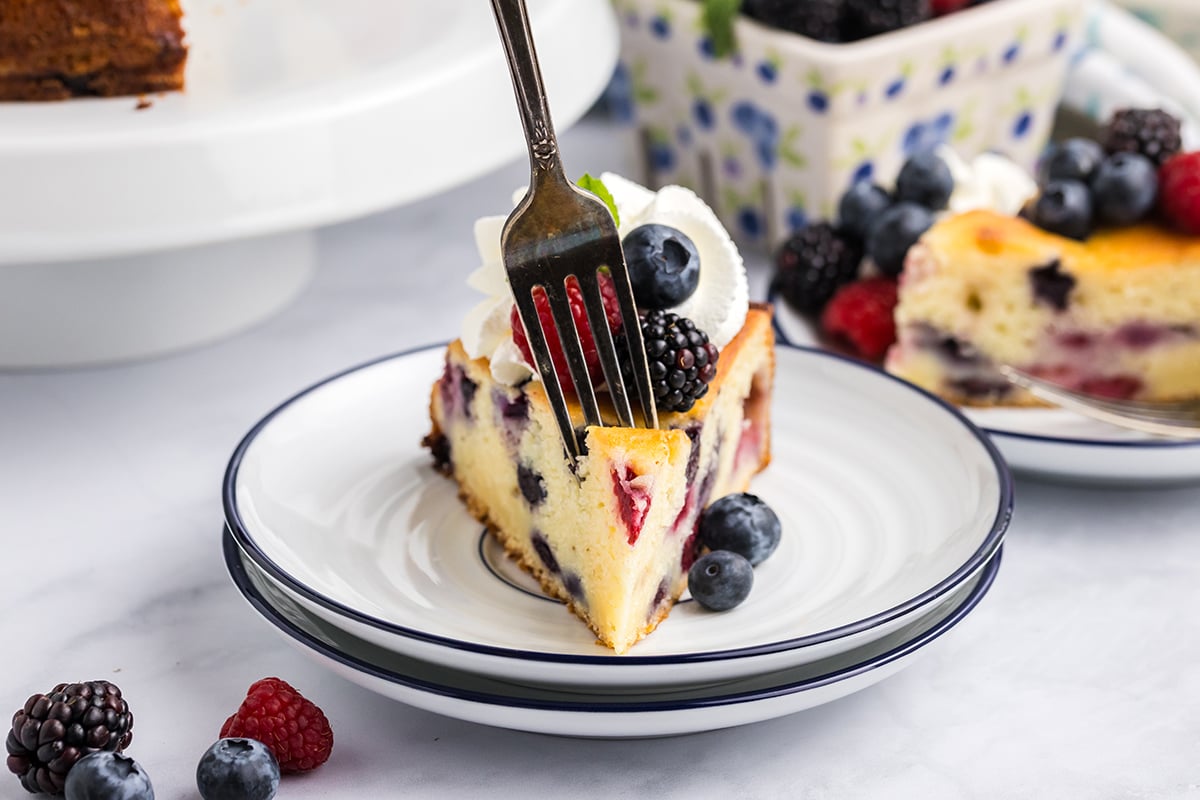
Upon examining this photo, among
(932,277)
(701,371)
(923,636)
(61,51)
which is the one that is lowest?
(932,277)

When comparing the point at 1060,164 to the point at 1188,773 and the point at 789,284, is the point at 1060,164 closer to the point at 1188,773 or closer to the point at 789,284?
the point at 789,284

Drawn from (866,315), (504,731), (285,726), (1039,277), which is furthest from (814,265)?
(285,726)

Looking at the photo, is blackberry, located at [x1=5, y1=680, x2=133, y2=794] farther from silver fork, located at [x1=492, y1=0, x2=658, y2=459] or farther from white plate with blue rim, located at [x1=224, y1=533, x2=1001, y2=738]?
silver fork, located at [x1=492, y1=0, x2=658, y2=459]

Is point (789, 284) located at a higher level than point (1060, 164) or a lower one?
lower

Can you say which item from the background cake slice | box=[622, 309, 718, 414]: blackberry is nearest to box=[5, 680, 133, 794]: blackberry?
box=[622, 309, 718, 414]: blackberry

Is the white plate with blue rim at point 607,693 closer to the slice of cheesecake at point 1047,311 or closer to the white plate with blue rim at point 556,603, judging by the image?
the white plate with blue rim at point 556,603

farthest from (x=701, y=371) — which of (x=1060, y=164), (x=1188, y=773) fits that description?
(x=1060, y=164)
